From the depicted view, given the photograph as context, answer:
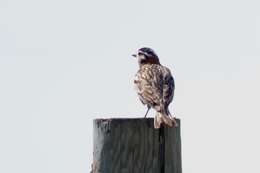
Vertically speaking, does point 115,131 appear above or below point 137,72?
below

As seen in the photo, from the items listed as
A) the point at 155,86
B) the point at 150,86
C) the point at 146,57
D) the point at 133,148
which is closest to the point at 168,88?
the point at 155,86

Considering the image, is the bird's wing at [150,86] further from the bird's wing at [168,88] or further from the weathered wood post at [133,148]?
the weathered wood post at [133,148]

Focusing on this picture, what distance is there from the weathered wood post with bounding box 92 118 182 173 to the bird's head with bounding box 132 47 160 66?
37.7ft

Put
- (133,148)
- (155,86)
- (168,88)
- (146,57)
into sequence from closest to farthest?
(133,148)
(168,88)
(155,86)
(146,57)

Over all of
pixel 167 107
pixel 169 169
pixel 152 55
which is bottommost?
pixel 169 169

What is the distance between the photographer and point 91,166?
25.5 feet

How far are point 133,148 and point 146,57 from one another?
12.1 m

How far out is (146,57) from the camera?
19422mm

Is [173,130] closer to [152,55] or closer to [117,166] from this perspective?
[117,166]

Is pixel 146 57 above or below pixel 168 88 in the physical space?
above

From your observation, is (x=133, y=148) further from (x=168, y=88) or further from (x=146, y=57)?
(x=146, y=57)

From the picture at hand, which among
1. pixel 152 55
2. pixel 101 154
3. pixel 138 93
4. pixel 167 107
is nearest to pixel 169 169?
pixel 101 154

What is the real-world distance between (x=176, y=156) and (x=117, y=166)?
A: 610mm

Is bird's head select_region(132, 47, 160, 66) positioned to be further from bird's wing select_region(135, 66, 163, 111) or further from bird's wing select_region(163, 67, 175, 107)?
bird's wing select_region(163, 67, 175, 107)
